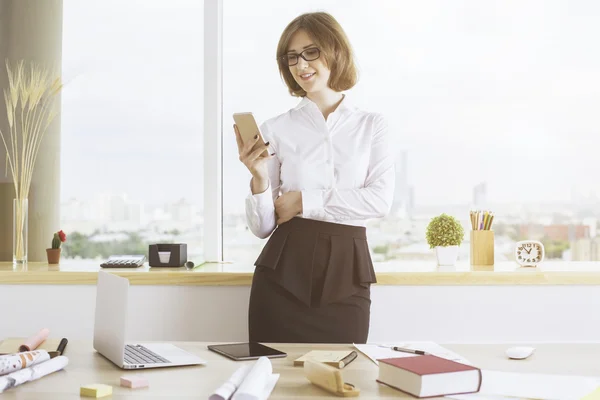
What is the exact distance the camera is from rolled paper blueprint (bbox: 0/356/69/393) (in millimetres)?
1591

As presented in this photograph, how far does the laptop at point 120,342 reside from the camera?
1781mm

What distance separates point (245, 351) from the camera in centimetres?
196

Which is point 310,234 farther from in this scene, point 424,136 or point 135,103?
point 135,103

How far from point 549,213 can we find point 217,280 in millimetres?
1699

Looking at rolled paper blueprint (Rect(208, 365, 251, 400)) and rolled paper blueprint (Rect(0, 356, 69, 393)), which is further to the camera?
rolled paper blueprint (Rect(0, 356, 69, 393))

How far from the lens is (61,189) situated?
380 cm

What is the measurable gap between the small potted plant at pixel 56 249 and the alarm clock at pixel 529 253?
2.15 meters

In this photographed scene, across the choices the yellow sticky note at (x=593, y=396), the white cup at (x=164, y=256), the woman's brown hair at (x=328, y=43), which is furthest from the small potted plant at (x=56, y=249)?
the yellow sticky note at (x=593, y=396)

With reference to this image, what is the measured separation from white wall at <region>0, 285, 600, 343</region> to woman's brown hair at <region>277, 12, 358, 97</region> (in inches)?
39.3

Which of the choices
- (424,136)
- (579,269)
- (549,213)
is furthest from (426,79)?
(579,269)

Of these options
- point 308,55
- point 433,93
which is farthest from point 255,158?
point 433,93

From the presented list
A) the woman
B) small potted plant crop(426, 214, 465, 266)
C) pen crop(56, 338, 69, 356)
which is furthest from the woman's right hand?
small potted plant crop(426, 214, 465, 266)

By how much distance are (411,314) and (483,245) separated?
52 cm

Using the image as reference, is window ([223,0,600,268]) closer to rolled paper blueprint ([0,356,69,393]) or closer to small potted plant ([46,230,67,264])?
Result: small potted plant ([46,230,67,264])
